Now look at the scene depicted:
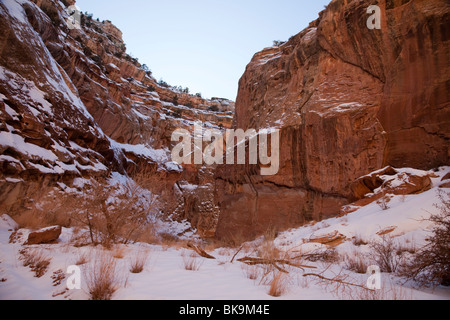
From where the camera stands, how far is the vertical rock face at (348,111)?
1105 centimetres

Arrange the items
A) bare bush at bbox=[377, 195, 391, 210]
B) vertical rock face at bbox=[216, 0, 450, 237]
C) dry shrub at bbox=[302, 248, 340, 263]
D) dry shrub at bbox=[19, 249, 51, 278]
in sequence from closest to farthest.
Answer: dry shrub at bbox=[19, 249, 51, 278], dry shrub at bbox=[302, 248, 340, 263], bare bush at bbox=[377, 195, 391, 210], vertical rock face at bbox=[216, 0, 450, 237]

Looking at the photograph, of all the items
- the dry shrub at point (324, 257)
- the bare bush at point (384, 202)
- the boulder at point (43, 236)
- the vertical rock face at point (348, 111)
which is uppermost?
the vertical rock face at point (348, 111)

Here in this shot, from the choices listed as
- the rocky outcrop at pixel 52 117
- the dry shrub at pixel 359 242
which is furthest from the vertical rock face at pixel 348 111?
the rocky outcrop at pixel 52 117

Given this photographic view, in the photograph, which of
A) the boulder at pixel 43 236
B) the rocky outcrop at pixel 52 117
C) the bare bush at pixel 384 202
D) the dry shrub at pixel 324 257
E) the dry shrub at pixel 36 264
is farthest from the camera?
the rocky outcrop at pixel 52 117

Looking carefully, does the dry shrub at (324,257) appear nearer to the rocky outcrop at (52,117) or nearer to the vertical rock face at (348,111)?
the rocky outcrop at (52,117)

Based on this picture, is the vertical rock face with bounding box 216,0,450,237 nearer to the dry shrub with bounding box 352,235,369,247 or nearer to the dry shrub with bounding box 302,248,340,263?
the dry shrub with bounding box 352,235,369,247

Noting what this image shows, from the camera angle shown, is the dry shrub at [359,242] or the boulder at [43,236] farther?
the dry shrub at [359,242]

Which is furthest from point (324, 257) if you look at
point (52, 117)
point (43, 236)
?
point (52, 117)

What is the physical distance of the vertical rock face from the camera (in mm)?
11047

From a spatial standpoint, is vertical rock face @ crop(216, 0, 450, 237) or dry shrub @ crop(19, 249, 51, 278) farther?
vertical rock face @ crop(216, 0, 450, 237)

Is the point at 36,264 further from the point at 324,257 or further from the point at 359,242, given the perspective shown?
the point at 359,242

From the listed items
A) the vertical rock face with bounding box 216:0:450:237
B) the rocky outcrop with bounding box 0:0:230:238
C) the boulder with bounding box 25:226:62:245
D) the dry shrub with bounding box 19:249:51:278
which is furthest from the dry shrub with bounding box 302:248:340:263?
the vertical rock face with bounding box 216:0:450:237

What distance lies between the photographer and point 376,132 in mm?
12406
